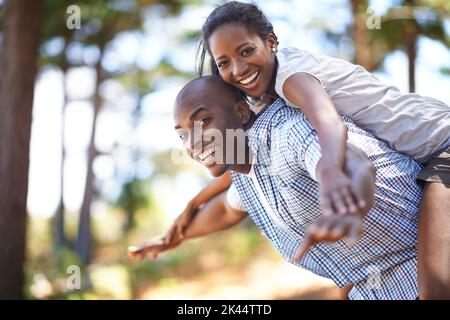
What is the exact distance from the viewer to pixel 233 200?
2.84 meters

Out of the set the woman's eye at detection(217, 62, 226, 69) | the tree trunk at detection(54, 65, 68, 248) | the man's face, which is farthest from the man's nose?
the tree trunk at detection(54, 65, 68, 248)

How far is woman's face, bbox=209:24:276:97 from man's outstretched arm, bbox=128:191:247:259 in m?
0.81

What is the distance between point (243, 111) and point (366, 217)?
0.63 metres

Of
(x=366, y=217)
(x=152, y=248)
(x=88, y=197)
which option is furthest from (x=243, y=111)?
(x=88, y=197)

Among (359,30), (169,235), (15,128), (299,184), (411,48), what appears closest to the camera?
(299,184)

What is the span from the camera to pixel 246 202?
2.50 meters

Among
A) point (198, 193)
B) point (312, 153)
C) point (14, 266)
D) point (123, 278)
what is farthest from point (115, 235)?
point (312, 153)

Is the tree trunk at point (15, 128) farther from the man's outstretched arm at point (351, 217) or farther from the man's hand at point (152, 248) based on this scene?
the man's outstretched arm at point (351, 217)

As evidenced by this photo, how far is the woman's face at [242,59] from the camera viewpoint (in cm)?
228

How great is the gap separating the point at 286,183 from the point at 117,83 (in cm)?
1731

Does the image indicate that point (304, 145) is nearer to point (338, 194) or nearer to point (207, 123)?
point (338, 194)

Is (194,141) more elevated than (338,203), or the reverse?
(194,141)

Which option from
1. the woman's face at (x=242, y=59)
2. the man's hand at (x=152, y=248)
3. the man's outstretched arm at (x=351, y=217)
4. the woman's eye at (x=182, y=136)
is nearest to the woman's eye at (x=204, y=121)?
the woman's eye at (x=182, y=136)

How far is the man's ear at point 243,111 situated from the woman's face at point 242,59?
5cm
